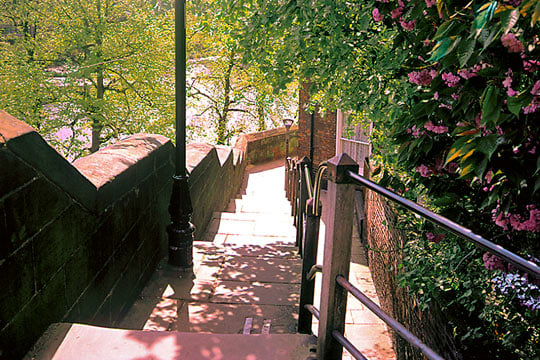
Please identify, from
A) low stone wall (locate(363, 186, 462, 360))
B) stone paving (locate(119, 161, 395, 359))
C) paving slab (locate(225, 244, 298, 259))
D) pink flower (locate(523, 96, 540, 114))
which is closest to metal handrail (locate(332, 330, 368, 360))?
low stone wall (locate(363, 186, 462, 360))

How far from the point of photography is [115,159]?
13.8 ft

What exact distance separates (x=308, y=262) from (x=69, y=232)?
1559mm

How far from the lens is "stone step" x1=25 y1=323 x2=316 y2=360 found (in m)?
2.75

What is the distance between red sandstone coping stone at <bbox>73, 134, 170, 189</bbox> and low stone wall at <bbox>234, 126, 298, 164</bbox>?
61.5ft

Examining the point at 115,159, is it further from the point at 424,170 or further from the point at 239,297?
the point at 424,170

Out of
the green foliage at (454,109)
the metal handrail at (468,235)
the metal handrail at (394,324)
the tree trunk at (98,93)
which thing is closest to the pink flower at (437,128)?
the green foliage at (454,109)

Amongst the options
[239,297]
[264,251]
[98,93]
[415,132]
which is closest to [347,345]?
[415,132]

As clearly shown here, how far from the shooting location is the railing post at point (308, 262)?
11.7 feet

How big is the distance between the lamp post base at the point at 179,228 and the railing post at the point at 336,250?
288 centimetres

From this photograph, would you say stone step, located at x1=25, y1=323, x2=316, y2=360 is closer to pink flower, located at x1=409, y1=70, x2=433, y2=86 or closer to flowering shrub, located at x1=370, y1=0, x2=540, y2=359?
flowering shrub, located at x1=370, y1=0, x2=540, y2=359

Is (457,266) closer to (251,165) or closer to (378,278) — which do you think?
(378,278)

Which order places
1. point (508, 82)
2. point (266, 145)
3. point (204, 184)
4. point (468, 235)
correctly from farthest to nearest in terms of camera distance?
point (266, 145) < point (204, 184) < point (508, 82) < point (468, 235)

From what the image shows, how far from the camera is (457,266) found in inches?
124

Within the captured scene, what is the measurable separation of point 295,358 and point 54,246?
4.78ft
